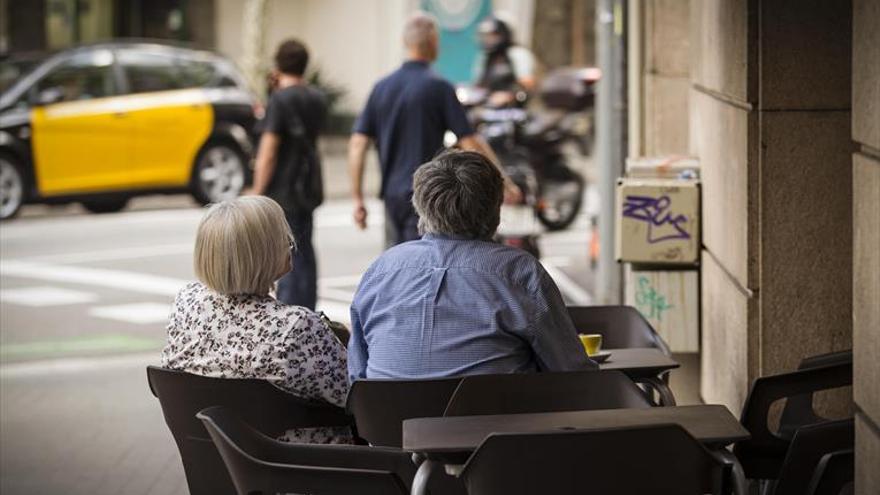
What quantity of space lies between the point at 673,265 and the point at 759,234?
4.71ft

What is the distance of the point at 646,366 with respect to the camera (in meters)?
5.49

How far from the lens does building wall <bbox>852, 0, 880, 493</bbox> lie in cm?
443

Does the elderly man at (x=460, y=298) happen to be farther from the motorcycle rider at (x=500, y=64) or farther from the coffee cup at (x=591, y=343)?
the motorcycle rider at (x=500, y=64)

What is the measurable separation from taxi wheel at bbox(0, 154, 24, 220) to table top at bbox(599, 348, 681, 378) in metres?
13.3

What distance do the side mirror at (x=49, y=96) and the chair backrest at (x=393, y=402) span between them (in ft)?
46.5

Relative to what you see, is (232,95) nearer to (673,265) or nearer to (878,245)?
(673,265)


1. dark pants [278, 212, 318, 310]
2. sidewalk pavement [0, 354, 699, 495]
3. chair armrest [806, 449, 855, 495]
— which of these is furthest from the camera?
dark pants [278, 212, 318, 310]

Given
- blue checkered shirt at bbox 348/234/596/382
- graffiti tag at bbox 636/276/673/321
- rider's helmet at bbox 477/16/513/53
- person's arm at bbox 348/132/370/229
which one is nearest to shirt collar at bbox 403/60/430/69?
person's arm at bbox 348/132/370/229

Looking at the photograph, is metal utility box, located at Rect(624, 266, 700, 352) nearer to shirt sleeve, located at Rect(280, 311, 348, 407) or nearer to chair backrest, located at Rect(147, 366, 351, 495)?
shirt sleeve, located at Rect(280, 311, 348, 407)

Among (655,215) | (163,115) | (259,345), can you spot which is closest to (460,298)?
(259,345)

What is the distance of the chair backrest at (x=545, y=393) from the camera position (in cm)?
464

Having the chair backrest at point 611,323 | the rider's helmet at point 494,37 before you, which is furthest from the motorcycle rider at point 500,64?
the chair backrest at point 611,323

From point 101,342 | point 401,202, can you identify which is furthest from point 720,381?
point 101,342

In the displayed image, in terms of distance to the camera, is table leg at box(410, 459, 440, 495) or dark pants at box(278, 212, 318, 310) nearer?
table leg at box(410, 459, 440, 495)
